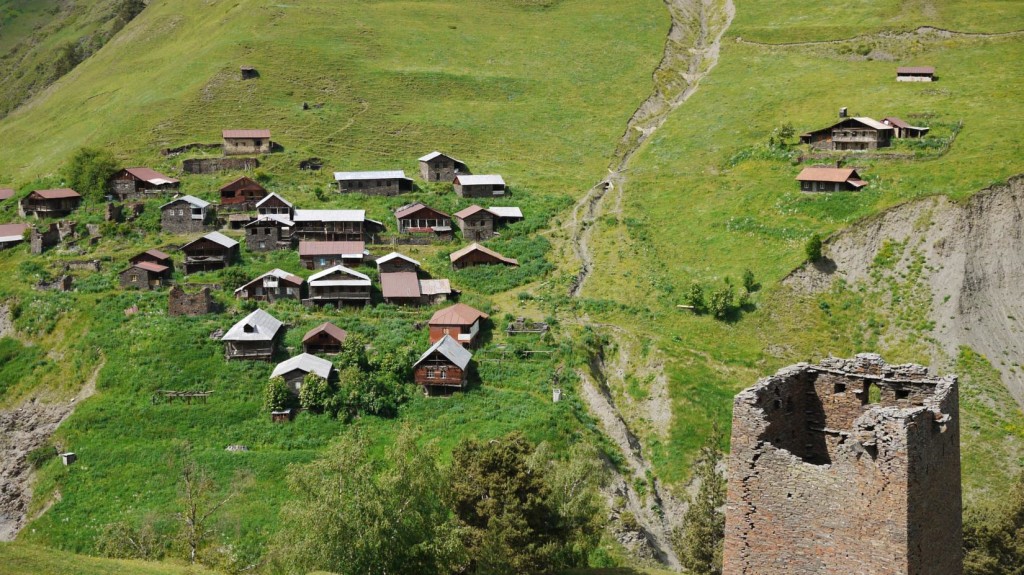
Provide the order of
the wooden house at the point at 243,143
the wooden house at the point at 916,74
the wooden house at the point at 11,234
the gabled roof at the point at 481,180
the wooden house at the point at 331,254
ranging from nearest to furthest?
the wooden house at the point at 331,254
the wooden house at the point at 11,234
the gabled roof at the point at 481,180
the wooden house at the point at 243,143
the wooden house at the point at 916,74

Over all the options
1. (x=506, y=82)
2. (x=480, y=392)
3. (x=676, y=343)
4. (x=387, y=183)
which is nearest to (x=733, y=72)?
(x=506, y=82)

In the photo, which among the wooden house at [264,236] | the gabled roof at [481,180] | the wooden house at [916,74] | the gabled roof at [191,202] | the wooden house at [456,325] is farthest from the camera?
the wooden house at [916,74]

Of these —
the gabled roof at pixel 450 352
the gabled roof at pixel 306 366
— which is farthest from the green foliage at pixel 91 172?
the gabled roof at pixel 450 352

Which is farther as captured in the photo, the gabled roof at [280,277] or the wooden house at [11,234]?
the wooden house at [11,234]

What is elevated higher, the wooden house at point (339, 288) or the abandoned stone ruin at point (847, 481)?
the wooden house at point (339, 288)

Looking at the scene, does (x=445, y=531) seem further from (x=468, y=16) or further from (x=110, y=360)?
(x=468, y=16)

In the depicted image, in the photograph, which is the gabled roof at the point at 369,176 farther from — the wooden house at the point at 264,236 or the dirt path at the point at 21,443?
the dirt path at the point at 21,443

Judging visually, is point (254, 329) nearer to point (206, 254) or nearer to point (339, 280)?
point (339, 280)
